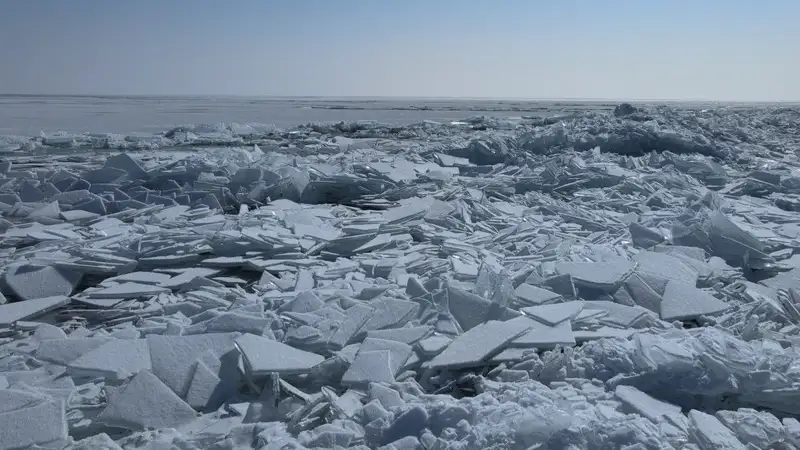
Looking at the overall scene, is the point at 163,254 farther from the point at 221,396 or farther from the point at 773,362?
the point at 773,362

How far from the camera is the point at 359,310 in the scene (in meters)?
3.59

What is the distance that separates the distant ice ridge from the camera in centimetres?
1170

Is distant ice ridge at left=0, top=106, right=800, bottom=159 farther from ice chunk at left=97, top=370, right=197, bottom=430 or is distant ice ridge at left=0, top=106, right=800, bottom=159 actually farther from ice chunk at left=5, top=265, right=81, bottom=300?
ice chunk at left=97, top=370, right=197, bottom=430

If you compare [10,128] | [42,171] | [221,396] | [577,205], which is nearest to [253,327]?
[221,396]

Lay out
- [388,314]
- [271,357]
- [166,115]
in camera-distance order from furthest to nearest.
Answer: [166,115] → [388,314] → [271,357]

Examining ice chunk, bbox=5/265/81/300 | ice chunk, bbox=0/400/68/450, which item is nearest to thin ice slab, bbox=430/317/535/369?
ice chunk, bbox=0/400/68/450

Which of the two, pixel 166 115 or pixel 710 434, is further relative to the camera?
pixel 166 115

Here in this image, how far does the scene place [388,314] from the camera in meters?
3.57

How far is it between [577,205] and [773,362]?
4.42 meters

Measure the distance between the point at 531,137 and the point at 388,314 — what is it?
9.10 metres

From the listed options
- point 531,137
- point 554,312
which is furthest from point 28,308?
point 531,137

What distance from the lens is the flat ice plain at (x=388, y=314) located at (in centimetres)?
253

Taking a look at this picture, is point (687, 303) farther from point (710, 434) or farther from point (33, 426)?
point (33, 426)

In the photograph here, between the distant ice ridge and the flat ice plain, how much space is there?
12.2 feet
